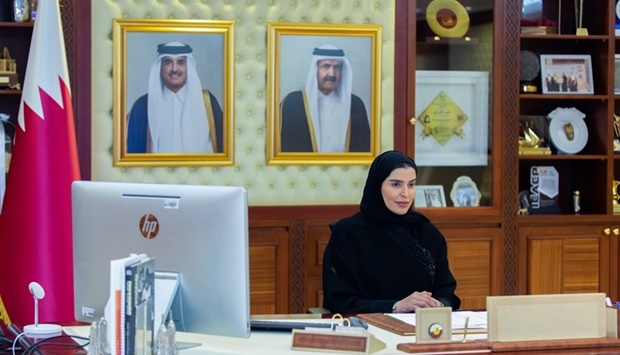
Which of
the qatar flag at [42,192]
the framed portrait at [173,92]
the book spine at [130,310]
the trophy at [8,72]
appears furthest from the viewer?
the framed portrait at [173,92]

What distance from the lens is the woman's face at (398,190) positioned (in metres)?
3.89

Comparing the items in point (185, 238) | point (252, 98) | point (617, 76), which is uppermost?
point (617, 76)

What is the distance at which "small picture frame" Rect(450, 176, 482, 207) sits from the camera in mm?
5117

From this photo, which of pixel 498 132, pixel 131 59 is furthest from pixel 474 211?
pixel 131 59

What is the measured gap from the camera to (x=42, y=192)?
4141 mm

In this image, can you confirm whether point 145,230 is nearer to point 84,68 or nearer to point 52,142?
point 52,142

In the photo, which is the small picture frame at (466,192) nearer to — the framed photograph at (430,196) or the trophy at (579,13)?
the framed photograph at (430,196)

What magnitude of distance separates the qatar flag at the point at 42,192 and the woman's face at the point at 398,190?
132cm

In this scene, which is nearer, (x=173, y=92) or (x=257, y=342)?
(x=257, y=342)

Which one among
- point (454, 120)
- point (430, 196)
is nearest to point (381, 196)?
point (430, 196)

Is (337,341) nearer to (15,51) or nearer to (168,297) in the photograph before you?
(168,297)

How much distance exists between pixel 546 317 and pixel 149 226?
106 centimetres

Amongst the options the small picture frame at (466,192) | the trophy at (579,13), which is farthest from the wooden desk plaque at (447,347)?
the trophy at (579,13)

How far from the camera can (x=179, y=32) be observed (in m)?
4.68
